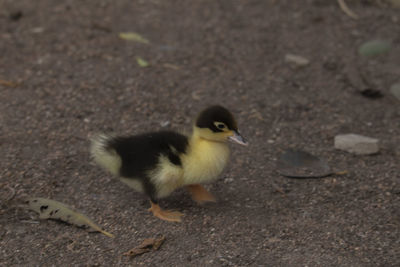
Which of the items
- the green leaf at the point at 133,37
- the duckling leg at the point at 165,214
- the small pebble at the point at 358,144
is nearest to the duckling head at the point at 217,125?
the duckling leg at the point at 165,214

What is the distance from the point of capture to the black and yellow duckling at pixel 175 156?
12.5 feet

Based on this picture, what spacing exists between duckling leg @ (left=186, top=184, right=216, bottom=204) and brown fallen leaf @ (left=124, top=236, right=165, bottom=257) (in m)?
0.56

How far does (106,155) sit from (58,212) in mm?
515

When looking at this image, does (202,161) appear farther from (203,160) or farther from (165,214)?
(165,214)

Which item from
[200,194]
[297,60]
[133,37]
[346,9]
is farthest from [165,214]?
[346,9]

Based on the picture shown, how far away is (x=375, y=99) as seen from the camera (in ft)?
19.3

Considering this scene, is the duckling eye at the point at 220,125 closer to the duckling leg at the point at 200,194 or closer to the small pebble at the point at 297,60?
the duckling leg at the point at 200,194

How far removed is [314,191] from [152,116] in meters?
1.75

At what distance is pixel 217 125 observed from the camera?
3.82m

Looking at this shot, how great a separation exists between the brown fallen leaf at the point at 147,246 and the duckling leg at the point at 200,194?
56cm

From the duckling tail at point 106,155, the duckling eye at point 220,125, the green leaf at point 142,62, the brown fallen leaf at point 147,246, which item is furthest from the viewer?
the green leaf at point 142,62

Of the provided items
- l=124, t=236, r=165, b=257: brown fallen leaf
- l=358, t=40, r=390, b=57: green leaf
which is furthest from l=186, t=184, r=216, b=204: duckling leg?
l=358, t=40, r=390, b=57: green leaf

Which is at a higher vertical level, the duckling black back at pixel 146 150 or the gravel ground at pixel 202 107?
the duckling black back at pixel 146 150

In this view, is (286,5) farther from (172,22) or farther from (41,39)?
(41,39)
